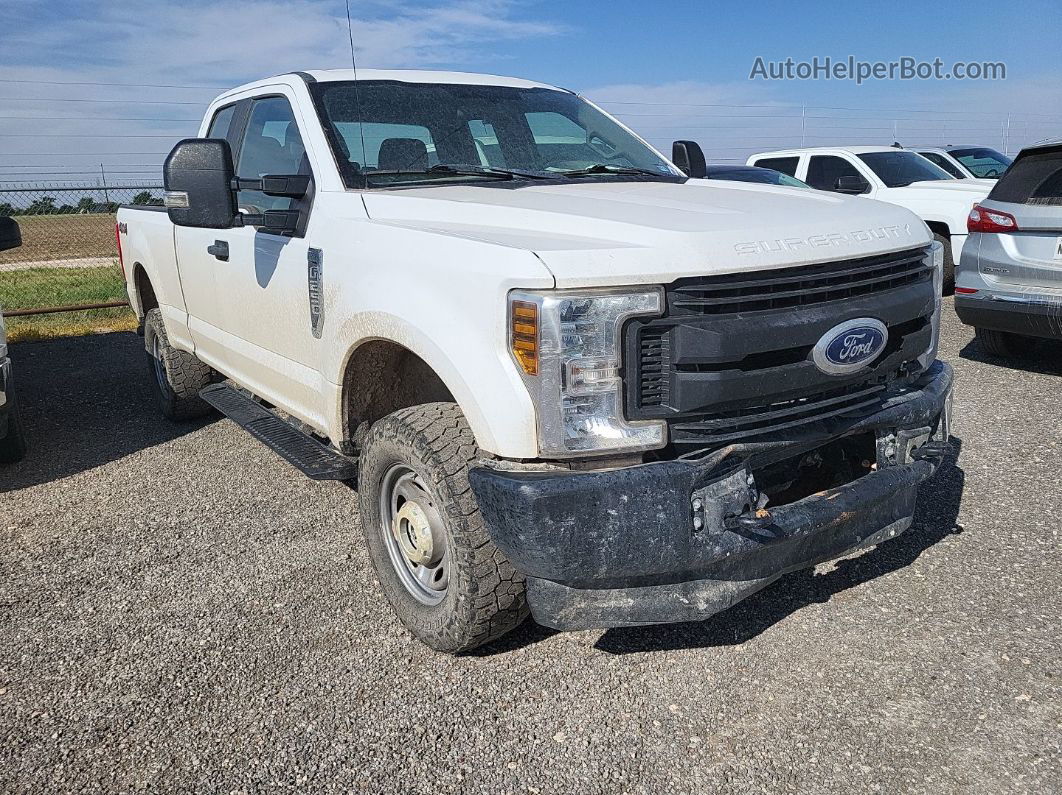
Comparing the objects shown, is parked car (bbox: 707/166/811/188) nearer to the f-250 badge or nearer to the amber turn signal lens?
the f-250 badge

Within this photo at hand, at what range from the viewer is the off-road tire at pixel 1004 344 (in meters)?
6.59

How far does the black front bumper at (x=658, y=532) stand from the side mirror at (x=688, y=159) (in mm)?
2194

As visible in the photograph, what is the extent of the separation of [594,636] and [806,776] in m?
0.91

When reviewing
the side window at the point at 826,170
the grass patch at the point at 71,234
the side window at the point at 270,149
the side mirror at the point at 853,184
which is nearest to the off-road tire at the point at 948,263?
the side window at the point at 826,170

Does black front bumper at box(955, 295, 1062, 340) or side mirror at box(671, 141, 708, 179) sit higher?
side mirror at box(671, 141, 708, 179)

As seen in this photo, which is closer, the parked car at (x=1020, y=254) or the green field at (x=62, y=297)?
the parked car at (x=1020, y=254)

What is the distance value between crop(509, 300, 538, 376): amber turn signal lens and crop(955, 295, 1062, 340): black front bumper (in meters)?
4.68

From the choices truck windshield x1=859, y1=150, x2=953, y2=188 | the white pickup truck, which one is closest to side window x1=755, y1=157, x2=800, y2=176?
truck windshield x1=859, y1=150, x2=953, y2=188

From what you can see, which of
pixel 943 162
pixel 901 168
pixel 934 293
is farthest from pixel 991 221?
pixel 943 162

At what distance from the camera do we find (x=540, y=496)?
2311 mm

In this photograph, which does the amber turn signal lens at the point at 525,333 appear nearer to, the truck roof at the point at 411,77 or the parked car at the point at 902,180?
the truck roof at the point at 411,77

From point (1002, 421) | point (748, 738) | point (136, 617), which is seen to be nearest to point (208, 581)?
point (136, 617)

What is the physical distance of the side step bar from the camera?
3.53 meters

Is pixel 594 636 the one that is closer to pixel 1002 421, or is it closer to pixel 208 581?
pixel 208 581
